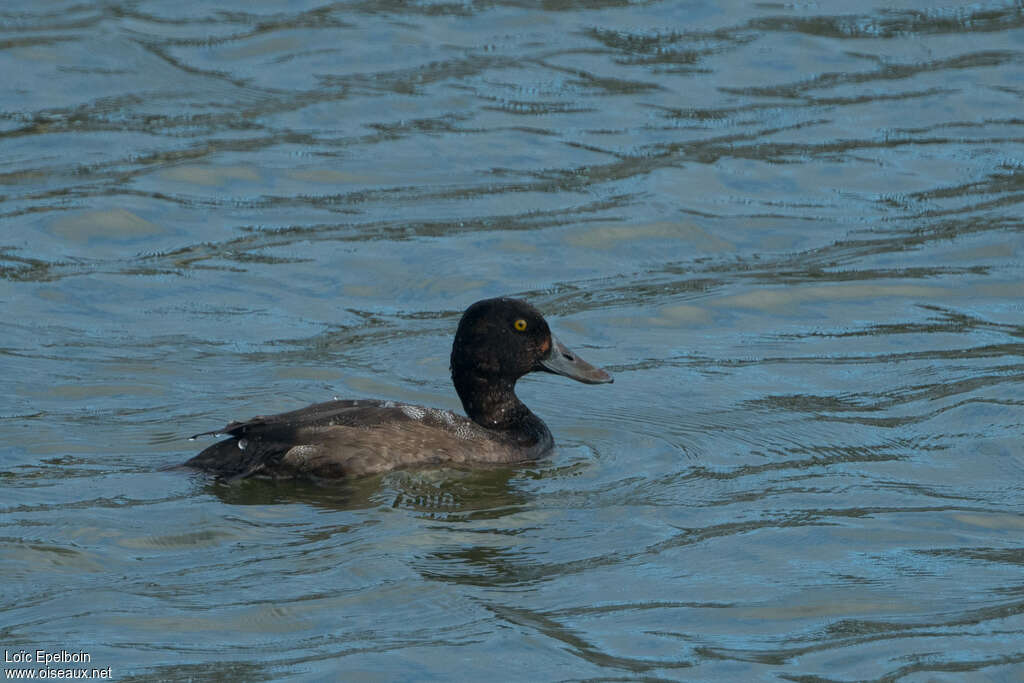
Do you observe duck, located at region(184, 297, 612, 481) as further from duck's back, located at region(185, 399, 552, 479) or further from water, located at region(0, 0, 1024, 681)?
water, located at region(0, 0, 1024, 681)

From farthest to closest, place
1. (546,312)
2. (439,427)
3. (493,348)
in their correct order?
1. (546,312)
2. (493,348)
3. (439,427)

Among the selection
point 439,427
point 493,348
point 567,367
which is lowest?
point 439,427

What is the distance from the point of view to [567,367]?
9.59 metres

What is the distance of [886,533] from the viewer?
8062 millimetres

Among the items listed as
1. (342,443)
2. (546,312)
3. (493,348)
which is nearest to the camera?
(342,443)

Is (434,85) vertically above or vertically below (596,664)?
above

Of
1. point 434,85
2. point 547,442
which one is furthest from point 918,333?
point 434,85

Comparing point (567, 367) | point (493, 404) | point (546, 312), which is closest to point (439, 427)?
point (493, 404)

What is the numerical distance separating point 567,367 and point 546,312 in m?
2.30

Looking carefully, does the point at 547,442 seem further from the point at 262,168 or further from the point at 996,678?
the point at 262,168

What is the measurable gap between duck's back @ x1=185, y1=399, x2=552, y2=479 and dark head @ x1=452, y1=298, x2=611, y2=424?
41 cm

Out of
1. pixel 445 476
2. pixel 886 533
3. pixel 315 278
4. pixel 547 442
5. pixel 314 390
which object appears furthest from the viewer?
pixel 315 278

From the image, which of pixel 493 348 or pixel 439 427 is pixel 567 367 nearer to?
pixel 493 348

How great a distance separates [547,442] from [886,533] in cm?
201
